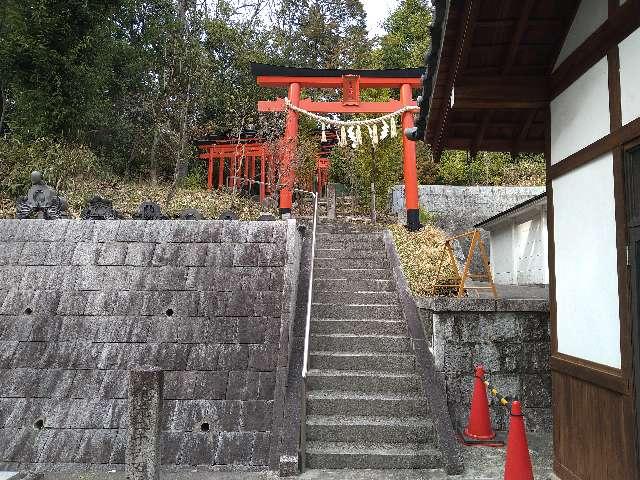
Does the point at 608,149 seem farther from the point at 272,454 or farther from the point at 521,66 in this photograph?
the point at 272,454

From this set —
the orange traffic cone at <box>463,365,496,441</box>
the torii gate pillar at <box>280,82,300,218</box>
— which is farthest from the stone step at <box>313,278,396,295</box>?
the torii gate pillar at <box>280,82,300,218</box>

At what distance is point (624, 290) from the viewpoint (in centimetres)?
313

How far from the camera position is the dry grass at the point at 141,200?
478 inches

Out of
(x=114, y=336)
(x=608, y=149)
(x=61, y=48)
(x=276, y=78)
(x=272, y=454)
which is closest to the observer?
(x=608, y=149)

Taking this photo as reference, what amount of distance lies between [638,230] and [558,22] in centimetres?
202

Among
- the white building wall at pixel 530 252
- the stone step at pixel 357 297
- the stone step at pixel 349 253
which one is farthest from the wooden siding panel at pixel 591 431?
the white building wall at pixel 530 252

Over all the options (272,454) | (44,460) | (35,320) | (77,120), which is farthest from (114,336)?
(77,120)

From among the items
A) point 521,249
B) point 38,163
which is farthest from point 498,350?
point 38,163

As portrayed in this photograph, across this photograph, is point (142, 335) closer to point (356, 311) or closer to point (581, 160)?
point (356, 311)

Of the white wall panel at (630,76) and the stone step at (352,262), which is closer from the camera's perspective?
the white wall panel at (630,76)

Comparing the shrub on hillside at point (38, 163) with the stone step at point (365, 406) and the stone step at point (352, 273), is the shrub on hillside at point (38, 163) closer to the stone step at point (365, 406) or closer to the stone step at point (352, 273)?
the stone step at point (352, 273)

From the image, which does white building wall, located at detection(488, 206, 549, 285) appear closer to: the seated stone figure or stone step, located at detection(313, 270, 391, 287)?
stone step, located at detection(313, 270, 391, 287)

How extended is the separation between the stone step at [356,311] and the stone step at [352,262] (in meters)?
1.44

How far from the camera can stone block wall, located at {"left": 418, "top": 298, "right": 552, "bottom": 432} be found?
227 inches
